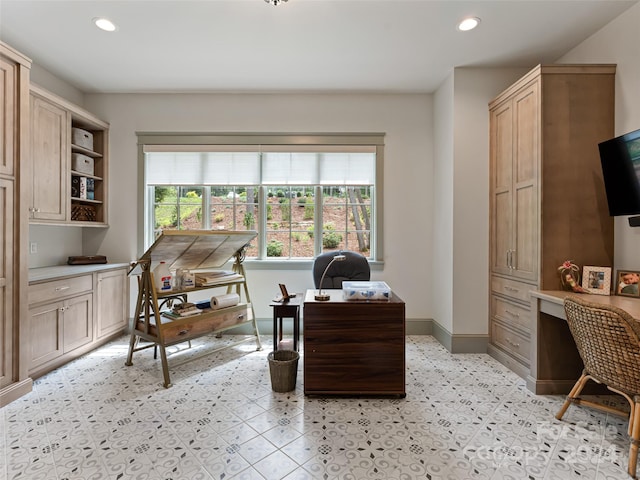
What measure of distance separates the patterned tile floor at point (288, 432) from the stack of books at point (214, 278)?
0.73m

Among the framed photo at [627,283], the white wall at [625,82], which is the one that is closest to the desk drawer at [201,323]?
the framed photo at [627,283]

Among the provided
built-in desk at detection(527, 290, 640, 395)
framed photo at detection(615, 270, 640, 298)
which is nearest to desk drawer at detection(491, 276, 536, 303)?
built-in desk at detection(527, 290, 640, 395)

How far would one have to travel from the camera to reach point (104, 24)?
2.52 meters

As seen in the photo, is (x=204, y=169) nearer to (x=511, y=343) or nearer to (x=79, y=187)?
(x=79, y=187)

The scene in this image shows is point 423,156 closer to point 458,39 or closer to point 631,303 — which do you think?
point 458,39

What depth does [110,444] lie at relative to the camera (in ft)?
5.95

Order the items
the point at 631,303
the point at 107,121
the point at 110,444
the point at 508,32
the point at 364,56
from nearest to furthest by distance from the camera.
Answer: the point at 110,444
the point at 631,303
the point at 508,32
the point at 364,56
the point at 107,121

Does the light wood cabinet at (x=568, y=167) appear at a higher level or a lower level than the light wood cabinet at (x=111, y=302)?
higher

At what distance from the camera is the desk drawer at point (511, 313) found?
269 cm

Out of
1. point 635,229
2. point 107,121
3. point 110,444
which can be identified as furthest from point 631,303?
point 107,121

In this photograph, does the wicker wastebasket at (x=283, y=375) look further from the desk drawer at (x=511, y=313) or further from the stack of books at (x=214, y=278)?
the desk drawer at (x=511, y=313)

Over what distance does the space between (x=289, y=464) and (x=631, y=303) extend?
8.13 feet

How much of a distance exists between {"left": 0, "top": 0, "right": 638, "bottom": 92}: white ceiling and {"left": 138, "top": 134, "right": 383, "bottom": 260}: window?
0.71m

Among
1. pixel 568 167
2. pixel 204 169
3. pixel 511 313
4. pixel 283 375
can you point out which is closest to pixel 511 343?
pixel 511 313
